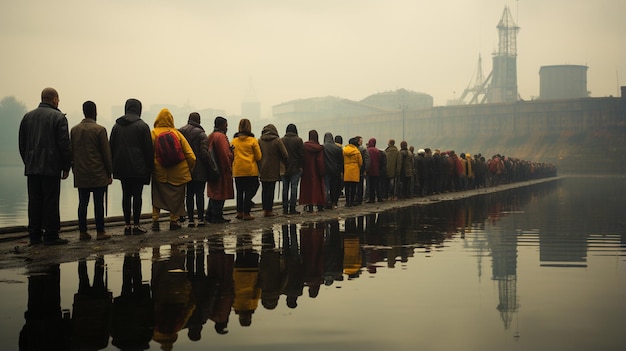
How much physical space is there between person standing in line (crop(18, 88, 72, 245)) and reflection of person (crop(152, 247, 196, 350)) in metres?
2.00

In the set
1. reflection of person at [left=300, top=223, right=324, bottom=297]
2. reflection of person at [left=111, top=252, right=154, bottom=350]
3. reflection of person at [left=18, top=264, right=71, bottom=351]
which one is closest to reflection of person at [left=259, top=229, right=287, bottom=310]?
reflection of person at [left=300, top=223, right=324, bottom=297]

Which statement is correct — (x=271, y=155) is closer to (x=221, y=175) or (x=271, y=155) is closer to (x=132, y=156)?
(x=221, y=175)

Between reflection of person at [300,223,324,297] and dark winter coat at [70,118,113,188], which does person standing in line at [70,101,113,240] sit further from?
reflection of person at [300,223,324,297]

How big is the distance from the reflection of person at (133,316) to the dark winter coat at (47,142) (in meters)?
3.07

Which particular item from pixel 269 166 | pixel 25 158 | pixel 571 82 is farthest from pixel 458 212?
pixel 571 82

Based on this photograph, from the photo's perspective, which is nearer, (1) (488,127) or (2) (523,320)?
(2) (523,320)

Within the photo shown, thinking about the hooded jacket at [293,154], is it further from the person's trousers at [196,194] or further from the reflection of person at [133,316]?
the reflection of person at [133,316]

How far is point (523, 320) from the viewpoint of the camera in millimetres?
5129

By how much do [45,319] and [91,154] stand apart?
5423 millimetres

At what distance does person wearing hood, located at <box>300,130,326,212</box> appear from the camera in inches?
668

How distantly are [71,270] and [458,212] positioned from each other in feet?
40.0

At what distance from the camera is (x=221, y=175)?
13312 millimetres

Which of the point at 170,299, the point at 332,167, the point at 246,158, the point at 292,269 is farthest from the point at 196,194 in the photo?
the point at 170,299

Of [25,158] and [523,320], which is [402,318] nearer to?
[523,320]
